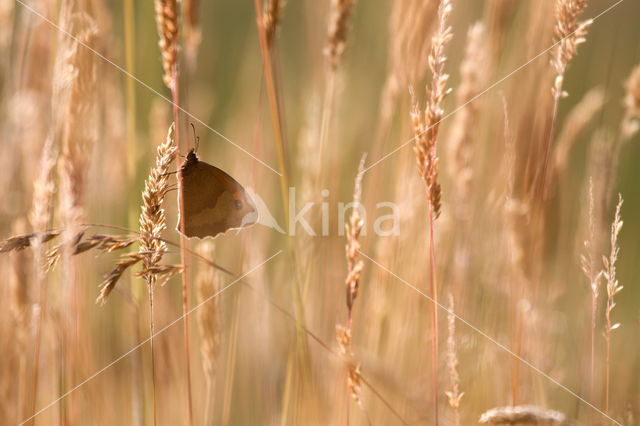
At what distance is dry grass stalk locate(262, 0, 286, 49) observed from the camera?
1.18 metres

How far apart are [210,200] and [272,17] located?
17.0 inches

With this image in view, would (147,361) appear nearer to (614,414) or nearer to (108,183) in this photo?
(108,183)

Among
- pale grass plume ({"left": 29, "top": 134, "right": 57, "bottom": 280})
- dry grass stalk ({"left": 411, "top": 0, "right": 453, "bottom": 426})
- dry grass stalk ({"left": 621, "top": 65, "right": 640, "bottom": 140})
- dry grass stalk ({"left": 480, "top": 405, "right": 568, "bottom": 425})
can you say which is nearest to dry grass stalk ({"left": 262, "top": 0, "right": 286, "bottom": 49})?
dry grass stalk ({"left": 411, "top": 0, "right": 453, "bottom": 426})

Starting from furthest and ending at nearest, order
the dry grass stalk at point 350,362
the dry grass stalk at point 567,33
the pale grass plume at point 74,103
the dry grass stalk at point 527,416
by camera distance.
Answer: the dry grass stalk at point 567,33
the pale grass plume at point 74,103
the dry grass stalk at point 350,362
the dry grass stalk at point 527,416

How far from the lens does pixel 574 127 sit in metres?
1.60

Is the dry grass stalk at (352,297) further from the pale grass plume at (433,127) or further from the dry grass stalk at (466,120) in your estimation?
the dry grass stalk at (466,120)

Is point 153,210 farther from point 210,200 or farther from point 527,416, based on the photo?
point 527,416

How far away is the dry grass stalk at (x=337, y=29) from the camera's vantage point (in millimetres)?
1362

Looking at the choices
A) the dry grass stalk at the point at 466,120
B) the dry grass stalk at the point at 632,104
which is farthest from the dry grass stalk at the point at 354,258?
the dry grass stalk at the point at 632,104

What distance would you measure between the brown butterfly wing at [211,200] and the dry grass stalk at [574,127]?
75cm

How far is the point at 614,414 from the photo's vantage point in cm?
138

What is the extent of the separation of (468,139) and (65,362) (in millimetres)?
1026

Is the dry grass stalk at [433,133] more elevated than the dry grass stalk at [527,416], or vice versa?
the dry grass stalk at [433,133]

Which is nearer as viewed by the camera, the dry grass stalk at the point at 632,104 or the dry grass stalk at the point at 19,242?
the dry grass stalk at the point at 19,242
